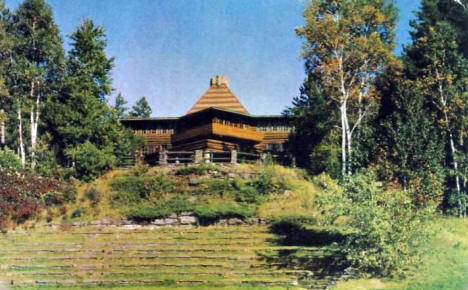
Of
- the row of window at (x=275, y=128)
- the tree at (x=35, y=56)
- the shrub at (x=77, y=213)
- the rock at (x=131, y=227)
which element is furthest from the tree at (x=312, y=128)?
the tree at (x=35, y=56)

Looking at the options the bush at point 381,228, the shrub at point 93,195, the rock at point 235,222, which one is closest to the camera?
the bush at point 381,228

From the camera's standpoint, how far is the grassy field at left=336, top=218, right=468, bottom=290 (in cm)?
2756

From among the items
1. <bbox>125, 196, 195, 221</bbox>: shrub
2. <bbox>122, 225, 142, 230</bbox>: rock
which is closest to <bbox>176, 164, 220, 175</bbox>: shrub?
<bbox>125, 196, 195, 221</bbox>: shrub

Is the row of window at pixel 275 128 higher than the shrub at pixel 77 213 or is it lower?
higher

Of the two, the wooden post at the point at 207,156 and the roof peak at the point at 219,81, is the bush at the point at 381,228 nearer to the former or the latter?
the wooden post at the point at 207,156

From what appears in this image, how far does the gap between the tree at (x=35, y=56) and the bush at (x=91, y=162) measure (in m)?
7.55

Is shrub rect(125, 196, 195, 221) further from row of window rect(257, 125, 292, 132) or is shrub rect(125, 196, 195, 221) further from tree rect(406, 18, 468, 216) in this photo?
row of window rect(257, 125, 292, 132)

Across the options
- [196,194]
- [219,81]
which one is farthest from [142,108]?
[196,194]

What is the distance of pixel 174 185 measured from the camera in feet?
139

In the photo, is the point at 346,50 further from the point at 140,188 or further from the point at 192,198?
the point at 140,188

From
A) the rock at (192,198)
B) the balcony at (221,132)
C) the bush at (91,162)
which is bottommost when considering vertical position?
the rock at (192,198)

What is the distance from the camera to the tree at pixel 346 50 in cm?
4472

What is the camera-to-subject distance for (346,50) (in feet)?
149

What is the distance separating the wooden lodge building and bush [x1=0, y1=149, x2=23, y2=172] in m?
14.0
